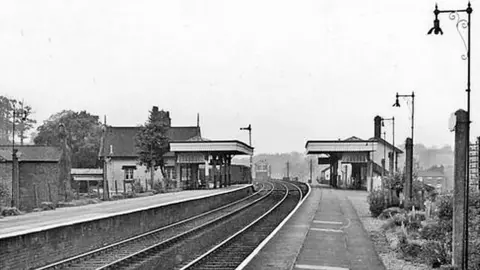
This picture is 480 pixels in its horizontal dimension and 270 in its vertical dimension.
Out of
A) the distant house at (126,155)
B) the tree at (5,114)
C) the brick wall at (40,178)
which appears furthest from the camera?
the tree at (5,114)

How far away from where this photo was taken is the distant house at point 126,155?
7938 centimetres

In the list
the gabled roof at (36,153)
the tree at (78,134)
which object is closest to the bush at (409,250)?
the gabled roof at (36,153)

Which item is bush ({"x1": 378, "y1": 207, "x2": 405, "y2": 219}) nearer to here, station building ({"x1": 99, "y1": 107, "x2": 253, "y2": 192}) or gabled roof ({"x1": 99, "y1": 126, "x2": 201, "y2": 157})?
station building ({"x1": 99, "y1": 107, "x2": 253, "y2": 192})

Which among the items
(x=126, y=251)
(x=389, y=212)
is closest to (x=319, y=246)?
(x=126, y=251)

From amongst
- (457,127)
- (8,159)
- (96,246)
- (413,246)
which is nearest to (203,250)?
(96,246)

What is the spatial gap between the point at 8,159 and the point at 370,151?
32027 millimetres

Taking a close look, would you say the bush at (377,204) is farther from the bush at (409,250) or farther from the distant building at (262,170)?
the distant building at (262,170)

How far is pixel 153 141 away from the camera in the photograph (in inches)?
2783

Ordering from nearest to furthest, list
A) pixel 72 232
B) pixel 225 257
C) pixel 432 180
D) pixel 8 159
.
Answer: pixel 72 232 < pixel 225 257 < pixel 8 159 < pixel 432 180

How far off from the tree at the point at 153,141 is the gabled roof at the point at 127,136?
1220 cm

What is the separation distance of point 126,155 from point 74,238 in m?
65.7

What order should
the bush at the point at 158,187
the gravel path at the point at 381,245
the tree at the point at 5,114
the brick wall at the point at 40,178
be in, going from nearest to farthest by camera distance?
the gravel path at the point at 381,245, the brick wall at the point at 40,178, the bush at the point at 158,187, the tree at the point at 5,114

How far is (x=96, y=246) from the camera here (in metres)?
20.3

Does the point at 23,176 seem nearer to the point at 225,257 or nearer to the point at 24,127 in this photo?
the point at 225,257
